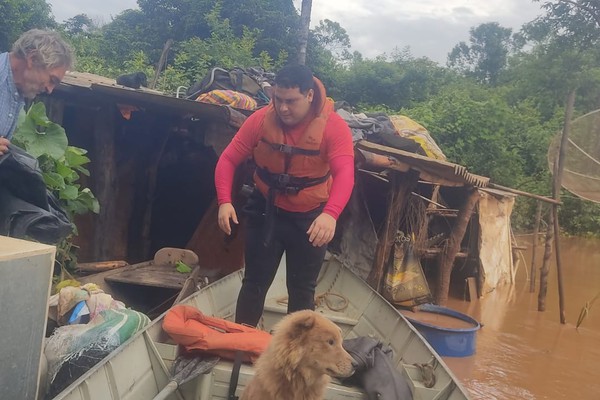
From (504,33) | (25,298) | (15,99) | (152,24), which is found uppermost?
(504,33)

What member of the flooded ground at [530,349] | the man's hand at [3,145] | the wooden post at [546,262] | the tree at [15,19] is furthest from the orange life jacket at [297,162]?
the tree at [15,19]

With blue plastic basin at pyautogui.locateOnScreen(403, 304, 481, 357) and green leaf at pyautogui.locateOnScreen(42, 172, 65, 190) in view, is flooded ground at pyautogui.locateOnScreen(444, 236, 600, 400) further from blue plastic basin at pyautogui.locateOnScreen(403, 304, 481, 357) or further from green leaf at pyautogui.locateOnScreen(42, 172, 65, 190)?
green leaf at pyautogui.locateOnScreen(42, 172, 65, 190)

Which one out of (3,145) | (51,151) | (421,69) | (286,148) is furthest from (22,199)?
(421,69)

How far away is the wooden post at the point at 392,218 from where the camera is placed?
23.9 ft

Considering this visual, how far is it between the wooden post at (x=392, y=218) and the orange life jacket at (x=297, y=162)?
139 inches

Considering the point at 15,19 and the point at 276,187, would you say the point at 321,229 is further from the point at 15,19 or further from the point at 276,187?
the point at 15,19

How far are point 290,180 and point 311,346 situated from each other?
1350 millimetres

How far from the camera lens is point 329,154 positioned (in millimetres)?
3766

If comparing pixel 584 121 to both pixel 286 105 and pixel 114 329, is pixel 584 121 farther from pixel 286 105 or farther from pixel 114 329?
pixel 114 329

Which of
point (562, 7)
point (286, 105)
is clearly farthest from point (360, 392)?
point (562, 7)

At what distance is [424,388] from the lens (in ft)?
11.6

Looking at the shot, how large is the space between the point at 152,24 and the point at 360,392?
21106mm

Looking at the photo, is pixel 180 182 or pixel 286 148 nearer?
pixel 286 148

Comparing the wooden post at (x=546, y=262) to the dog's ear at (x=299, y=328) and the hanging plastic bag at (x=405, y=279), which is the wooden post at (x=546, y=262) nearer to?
the hanging plastic bag at (x=405, y=279)
